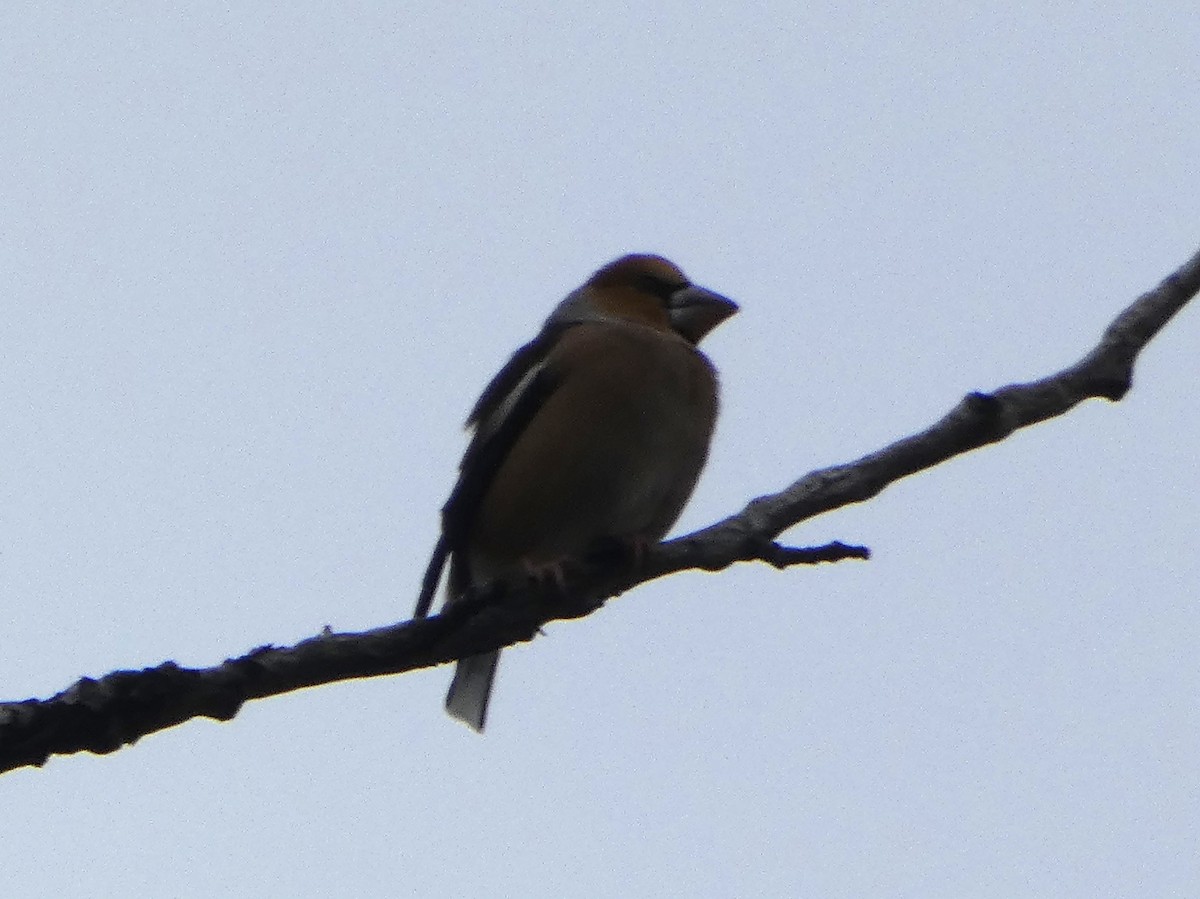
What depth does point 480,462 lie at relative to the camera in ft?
19.6

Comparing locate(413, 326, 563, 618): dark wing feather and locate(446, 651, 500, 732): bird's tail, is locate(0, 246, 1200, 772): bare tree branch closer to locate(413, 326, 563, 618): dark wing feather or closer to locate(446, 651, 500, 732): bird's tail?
locate(413, 326, 563, 618): dark wing feather

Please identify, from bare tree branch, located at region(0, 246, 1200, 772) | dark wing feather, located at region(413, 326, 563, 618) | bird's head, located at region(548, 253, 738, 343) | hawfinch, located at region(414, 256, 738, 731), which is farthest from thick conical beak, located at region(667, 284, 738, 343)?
bare tree branch, located at region(0, 246, 1200, 772)

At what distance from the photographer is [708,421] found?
236 inches

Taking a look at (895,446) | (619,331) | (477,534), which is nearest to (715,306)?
(619,331)

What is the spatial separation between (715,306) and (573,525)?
1425 mm

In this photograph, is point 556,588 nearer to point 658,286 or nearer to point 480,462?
point 480,462

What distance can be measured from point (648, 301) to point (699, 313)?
291mm

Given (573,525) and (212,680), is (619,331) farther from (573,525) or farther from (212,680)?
(212,680)

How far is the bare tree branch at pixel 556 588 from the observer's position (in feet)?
11.2

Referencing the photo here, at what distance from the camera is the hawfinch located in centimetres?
567

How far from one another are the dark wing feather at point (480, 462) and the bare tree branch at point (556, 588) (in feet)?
5.79

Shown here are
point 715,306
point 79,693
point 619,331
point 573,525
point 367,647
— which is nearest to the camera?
point 79,693

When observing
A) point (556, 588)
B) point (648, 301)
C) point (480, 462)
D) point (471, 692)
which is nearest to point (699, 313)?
point (648, 301)

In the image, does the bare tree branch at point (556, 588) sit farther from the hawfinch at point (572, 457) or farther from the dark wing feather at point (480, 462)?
the dark wing feather at point (480, 462)
